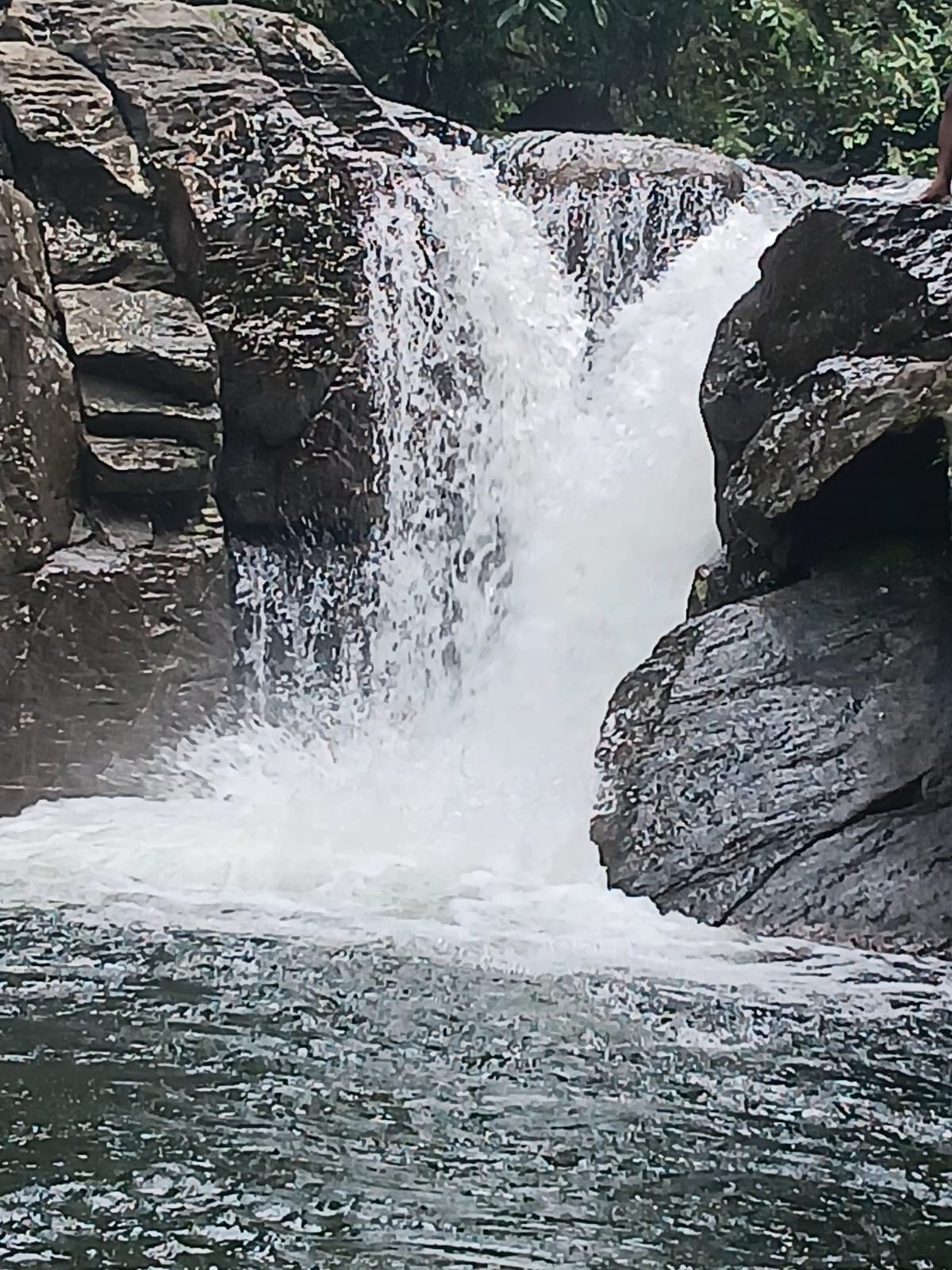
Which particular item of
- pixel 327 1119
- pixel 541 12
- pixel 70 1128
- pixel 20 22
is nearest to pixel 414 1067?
pixel 327 1119

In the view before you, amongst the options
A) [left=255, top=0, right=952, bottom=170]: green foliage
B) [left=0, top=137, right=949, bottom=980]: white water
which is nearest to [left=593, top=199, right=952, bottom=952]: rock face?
[left=0, top=137, right=949, bottom=980]: white water

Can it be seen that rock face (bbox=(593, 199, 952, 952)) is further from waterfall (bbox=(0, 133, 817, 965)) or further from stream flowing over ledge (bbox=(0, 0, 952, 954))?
waterfall (bbox=(0, 133, 817, 965))

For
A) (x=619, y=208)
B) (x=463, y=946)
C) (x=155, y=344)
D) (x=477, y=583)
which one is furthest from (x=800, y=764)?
(x=619, y=208)

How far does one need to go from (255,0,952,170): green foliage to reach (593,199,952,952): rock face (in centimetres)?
658

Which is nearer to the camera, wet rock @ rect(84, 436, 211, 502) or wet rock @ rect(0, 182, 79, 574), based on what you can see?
wet rock @ rect(0, 182, 79, 574)

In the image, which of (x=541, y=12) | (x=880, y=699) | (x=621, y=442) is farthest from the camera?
(x=541, y=12)

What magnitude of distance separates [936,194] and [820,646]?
2.23m

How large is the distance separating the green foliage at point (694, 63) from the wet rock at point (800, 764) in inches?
309

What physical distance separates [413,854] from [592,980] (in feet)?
6.31

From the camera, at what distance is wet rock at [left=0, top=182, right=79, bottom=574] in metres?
7.63

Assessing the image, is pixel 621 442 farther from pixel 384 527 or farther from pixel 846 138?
pixel 846 138

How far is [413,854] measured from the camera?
21.6ft

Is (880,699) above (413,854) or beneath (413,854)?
above

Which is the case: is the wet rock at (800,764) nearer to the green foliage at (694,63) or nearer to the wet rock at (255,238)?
the wet rock at (255,238)
